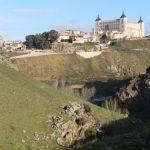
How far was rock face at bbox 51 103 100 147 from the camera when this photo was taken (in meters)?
58.7

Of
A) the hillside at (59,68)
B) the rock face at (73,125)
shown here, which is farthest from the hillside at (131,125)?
the hillside at (59,68)

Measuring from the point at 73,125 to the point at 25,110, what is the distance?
6.12 meters

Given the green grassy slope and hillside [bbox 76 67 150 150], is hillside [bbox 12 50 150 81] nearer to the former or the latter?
hillside [bbox 76 67 150 150]

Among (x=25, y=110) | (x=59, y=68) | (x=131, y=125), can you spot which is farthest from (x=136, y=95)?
(x=59, y=68)

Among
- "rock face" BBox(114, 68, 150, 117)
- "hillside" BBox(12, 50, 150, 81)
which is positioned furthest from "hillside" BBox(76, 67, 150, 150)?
"hillside" BBox(12, 50, 150, 81)

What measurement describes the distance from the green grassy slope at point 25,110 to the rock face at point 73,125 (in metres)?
1.14

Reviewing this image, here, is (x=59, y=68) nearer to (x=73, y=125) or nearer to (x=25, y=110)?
(x=25, y=110)

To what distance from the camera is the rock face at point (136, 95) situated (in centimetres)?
11288

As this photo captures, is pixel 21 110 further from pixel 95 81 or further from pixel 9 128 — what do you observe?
pixel 95 81

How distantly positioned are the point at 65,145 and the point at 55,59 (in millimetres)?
136649

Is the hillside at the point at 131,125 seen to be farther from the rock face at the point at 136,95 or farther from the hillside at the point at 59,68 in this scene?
the hillside at the point at 59,68

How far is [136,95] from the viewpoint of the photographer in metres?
118

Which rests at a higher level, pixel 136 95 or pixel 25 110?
pixel 25 110

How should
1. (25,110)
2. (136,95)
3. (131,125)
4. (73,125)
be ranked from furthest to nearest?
(136,95), (131,125), (25,110), (73,125)
